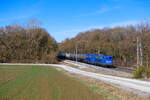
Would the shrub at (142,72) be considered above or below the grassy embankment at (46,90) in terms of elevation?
above

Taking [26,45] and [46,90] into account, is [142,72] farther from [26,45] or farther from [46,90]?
[26,45]

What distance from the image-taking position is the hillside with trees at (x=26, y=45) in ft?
210

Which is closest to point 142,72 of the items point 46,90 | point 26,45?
point 46,90

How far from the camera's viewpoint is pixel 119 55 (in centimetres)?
5303

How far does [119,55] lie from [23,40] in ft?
118

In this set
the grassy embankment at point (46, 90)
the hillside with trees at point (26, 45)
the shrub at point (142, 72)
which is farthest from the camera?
the hillside with trees at point (26, 45)

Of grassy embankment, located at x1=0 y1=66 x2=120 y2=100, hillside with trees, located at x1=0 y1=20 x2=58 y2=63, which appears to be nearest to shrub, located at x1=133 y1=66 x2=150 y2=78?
grassy embankment, located at x1=0 y1=66 x2=120 y2=100

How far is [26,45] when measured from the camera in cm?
6688

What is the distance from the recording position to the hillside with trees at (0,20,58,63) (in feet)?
210

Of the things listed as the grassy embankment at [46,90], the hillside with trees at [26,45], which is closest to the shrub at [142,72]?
the grassy embankment at [46,90]

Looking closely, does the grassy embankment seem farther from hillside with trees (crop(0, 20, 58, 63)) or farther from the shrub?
hillside with trees (crop(0, 20, 58, 63))

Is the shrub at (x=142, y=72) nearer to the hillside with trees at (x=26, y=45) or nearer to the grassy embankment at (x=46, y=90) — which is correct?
the grassy embankment at (x=46, y=90)

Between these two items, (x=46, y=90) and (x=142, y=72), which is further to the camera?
(x=142, y=72)

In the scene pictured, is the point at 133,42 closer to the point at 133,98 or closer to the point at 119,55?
the point at 119,55
